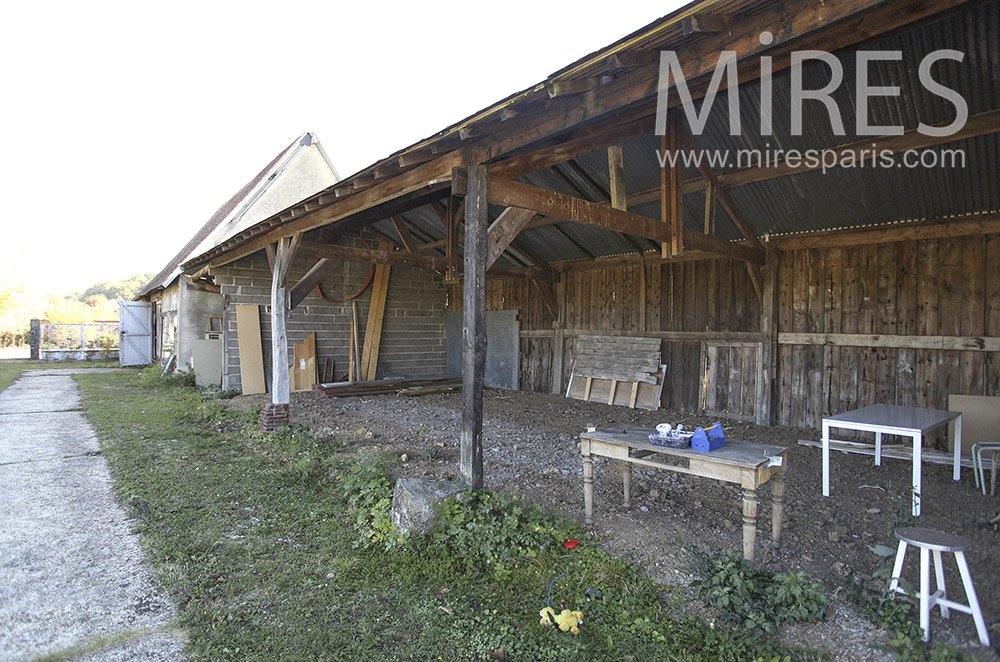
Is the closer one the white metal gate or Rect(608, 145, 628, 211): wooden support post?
Rect(608, 145, 628, 211): wooden support post

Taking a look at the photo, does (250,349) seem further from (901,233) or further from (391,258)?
(901,233)

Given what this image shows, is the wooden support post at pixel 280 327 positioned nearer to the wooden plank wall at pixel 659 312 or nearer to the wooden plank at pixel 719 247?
the wooden plank at pixel 719 247

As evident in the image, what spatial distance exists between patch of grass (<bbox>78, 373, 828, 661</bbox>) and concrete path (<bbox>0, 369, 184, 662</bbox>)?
141 mm

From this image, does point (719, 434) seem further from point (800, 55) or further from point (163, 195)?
point (163, 195)

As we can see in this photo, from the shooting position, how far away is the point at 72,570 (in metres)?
2.81

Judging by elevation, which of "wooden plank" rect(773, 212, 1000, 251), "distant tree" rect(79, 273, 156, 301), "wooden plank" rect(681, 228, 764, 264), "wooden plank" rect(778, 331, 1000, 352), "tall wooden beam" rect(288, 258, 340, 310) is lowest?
"wooden plank" rect(778, 331, 1000, 352)

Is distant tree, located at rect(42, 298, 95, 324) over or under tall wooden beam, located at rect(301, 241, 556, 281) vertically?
under

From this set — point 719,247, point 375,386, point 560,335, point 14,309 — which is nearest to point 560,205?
point 719,247

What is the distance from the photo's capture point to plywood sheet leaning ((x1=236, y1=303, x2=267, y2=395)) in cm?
990

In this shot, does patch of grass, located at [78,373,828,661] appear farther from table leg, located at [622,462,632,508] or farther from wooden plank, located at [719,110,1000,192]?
wooden plank, located at [719,110,1000,192]

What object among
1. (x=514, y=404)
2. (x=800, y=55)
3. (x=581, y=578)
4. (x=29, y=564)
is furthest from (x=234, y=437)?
(x=800, y=55)

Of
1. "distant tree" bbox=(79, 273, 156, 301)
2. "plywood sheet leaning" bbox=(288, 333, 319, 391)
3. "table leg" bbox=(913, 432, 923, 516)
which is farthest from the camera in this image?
"distant tree" bbox=(79, 273, 156, 301)

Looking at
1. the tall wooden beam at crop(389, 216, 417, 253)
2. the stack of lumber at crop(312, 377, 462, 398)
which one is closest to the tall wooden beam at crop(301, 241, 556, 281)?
the tall wooden beam at crop(389, 216, 417, 253)

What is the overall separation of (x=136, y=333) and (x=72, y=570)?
17124 millimetres
